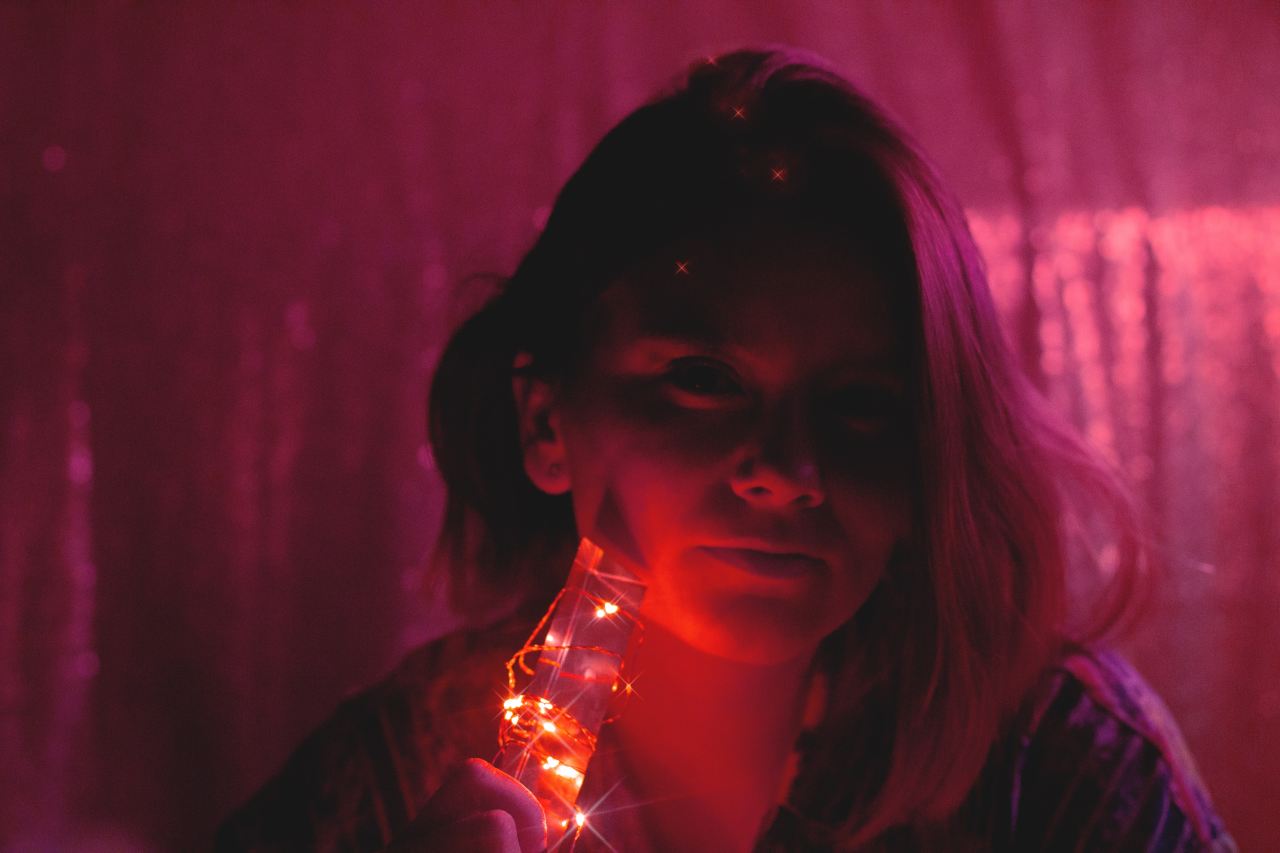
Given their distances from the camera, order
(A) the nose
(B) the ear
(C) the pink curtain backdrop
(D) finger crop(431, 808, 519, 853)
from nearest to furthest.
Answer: (D) finger crop(431, 808, 519, 853) → (A) the nose → (B) the ear → (C) the pink curtain backdrop

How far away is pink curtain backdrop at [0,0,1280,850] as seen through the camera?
1.10m

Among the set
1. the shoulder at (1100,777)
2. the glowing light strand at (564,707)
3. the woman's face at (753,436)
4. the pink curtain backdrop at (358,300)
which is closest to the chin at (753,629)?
the woman's face at (753,436)

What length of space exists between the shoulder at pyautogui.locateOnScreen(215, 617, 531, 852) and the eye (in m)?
0.39

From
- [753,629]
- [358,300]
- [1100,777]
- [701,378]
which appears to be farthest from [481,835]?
[358,300]

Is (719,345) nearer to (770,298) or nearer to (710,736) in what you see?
(770,298)

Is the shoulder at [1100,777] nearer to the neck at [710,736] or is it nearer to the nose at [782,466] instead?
the neck at [710,736]

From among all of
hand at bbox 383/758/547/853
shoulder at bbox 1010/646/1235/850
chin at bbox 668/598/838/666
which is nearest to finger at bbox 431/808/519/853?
hand at bbox 383/758/547/853

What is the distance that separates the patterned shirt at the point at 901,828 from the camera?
2.93 feet

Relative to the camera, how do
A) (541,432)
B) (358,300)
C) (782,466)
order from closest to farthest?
1. (782,466)
2. (541,432)
3. (358,300)

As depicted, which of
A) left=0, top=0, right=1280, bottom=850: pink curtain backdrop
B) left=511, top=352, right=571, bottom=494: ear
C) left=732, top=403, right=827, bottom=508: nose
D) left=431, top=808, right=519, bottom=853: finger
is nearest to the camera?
left=431, top=808, right=519, bottom=853: finger

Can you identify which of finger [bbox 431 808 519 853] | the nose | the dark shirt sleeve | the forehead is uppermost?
the forehead

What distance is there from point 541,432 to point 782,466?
0.83 feet

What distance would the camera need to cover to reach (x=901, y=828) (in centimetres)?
90

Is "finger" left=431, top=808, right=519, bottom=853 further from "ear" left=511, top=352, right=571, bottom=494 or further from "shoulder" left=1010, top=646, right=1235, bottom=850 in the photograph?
"shoulder" left=1010, top=646, right=1235, bottom=850
